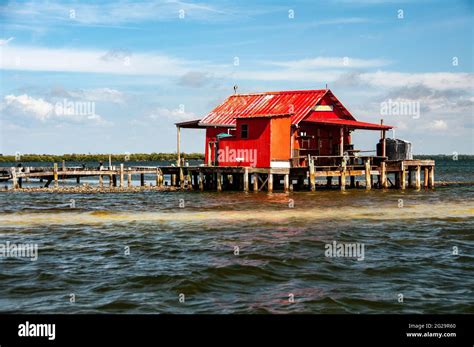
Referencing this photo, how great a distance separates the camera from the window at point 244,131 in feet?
127

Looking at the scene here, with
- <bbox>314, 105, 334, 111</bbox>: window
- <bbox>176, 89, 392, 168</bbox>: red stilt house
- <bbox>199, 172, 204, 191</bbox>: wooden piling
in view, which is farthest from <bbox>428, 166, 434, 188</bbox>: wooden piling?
<bbox>199, 172, 204, 191</bbox>: wooden piling

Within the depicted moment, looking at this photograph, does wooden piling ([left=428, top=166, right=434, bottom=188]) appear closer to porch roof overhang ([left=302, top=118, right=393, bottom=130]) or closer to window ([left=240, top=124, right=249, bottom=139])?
porch roof overhang ([left=302, top=118, right=393, bottom=130])

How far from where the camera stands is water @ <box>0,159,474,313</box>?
11.2m

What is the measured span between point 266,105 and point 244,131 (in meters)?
3.91

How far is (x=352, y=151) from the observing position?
40250mm

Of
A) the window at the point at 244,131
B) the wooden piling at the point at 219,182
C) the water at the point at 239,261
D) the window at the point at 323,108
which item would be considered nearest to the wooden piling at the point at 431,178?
the window at the point at 323,108

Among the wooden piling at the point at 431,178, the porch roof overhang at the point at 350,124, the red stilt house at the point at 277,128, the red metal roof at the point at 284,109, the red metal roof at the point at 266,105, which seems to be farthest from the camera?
the wooden piling at the point at 431,178

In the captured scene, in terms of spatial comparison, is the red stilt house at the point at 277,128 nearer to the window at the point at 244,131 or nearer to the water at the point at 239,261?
the window at the point at 244,131

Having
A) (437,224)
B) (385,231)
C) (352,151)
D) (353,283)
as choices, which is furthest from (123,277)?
Result: (352,151)

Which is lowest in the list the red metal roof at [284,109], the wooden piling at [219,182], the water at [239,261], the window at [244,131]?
the water at [239,261]

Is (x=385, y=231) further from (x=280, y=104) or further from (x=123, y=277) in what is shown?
(x=280, y=104)

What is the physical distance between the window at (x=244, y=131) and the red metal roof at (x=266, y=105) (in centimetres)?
130
